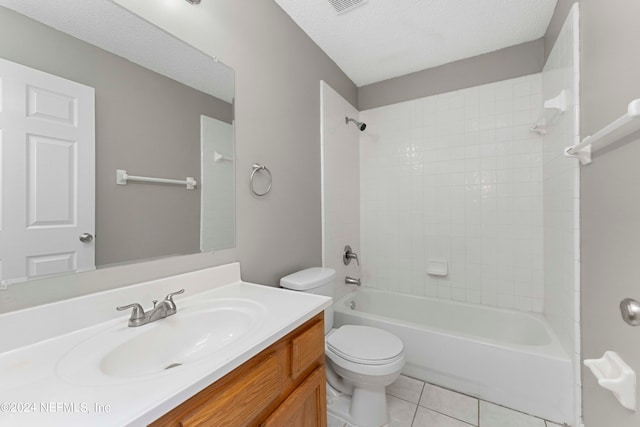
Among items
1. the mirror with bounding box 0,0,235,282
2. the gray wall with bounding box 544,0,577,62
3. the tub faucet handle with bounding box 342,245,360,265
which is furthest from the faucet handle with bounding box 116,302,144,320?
the gray wall with bounding box 544,0,577,62

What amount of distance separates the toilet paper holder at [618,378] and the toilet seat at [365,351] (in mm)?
773

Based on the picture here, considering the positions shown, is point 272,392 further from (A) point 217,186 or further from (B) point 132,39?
(B) point 132,39

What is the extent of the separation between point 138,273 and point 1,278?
0.33m

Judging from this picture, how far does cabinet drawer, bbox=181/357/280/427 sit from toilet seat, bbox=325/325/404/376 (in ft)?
2.28

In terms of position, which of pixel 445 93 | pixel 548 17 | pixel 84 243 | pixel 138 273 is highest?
pixel 548 17

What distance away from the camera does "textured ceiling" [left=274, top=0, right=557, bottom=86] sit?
164cm

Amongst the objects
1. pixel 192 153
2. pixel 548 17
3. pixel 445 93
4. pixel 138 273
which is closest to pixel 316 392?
pixel 138 273

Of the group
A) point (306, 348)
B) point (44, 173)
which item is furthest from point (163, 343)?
point (44, 173)

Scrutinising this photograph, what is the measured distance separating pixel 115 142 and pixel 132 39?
401 millimetres

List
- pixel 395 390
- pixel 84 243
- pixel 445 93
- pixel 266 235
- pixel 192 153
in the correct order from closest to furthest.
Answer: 1. pixel 84 243
2. pixel 192 153
3. pixel 266 235
4. pixel 395 390
5. pixel 445 93

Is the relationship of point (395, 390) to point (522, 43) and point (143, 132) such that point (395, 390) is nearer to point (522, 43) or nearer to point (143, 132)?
point (143, 132)

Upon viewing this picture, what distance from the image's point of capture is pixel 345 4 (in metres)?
1.61

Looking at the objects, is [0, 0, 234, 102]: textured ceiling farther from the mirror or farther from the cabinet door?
the cabinet door

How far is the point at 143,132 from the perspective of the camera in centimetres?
101
